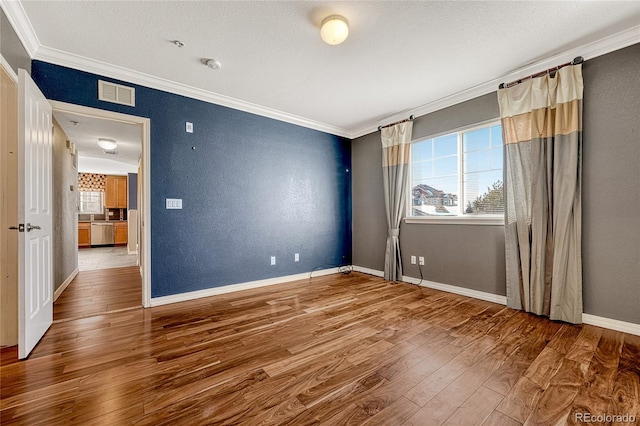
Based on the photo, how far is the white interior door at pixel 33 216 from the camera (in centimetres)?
188

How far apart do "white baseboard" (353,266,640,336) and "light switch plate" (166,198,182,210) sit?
3.20 m

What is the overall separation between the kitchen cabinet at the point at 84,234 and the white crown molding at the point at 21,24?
7.61 m

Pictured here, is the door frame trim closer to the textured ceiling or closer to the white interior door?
the textured ceiling

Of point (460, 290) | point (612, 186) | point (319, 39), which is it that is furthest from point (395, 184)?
point (319, 39)

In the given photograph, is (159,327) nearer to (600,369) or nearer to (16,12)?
(16,12)

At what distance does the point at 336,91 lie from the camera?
337cm

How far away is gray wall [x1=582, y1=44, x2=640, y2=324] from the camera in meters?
2.29

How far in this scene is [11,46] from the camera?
202cm

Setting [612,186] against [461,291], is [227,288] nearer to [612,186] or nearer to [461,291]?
[461,291]

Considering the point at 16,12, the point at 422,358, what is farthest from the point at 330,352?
the point at 16,12

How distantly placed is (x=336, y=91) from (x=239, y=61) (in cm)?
123

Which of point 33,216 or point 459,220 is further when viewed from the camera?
point 459,220

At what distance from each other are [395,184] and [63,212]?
4898 millimetres

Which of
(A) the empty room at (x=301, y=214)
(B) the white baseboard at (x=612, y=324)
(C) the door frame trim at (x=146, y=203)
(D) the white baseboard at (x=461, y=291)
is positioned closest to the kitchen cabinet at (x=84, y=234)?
(A) the empty room at (x=301, y=214)
